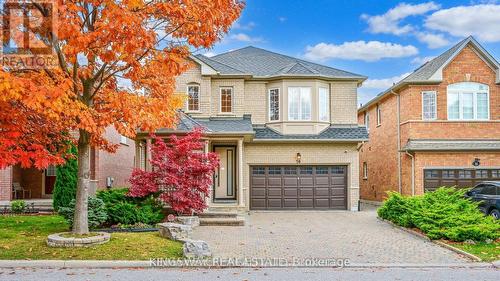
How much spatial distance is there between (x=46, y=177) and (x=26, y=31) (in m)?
13.3

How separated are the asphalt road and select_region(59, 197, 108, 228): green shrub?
365 cm

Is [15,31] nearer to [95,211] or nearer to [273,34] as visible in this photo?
[95,211]

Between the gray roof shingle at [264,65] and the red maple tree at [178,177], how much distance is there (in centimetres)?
702

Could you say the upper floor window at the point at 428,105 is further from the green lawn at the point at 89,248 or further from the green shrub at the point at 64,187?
the green shrub at the point at 64,187

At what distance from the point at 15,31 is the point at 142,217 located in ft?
21.3

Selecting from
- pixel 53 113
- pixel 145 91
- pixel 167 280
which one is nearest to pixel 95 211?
pixel 145 91

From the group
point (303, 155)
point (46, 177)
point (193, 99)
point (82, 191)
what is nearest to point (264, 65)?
point (193, 99)

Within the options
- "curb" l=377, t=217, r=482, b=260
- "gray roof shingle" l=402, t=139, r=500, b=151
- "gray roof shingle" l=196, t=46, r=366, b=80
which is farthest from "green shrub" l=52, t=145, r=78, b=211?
"gray roof shingle" l=402, t=139, r=500, b=151

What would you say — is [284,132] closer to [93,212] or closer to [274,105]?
[274,105]

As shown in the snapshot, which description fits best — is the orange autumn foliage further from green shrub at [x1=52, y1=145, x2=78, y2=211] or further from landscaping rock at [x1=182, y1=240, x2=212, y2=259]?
green shrub at [x1=52, y1=145, x2=78, y2=211]

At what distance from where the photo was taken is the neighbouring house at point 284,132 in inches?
824

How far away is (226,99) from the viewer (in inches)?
842

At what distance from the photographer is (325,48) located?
141ft

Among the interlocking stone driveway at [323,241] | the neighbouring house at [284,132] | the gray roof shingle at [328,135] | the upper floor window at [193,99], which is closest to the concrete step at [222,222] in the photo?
the interlocking stone driveway at [323,241]
